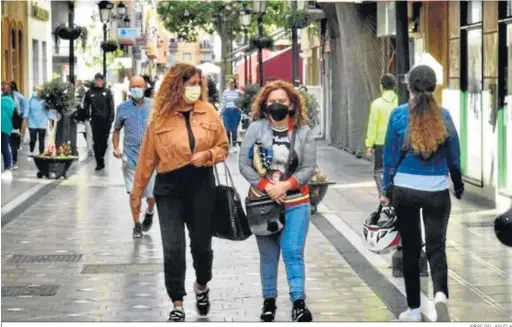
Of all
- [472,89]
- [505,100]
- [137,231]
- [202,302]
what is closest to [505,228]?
[202,302]

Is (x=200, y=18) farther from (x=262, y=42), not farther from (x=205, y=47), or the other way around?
(x=205, y=47)

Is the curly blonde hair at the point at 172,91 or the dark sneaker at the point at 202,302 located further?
the dark sneaker at the point at 202,302

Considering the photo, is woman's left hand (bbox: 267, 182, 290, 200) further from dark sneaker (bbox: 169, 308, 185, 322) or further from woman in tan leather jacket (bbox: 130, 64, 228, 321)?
dark sneaker (bbox: 169, 308, 185, 322)

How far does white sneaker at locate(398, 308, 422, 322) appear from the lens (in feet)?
29.7

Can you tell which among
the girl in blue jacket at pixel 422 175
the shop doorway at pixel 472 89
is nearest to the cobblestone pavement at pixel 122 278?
the girl in blue jacket at pixel 422 175

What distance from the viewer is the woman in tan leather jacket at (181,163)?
9.16 metres

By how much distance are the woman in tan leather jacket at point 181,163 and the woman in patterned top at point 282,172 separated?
0.30m

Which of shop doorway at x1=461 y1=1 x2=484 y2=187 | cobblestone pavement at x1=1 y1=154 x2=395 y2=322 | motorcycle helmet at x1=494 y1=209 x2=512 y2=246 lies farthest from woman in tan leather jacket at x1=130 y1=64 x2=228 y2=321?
shop doorway at x1=461 y1=1 x2=484 y2=187

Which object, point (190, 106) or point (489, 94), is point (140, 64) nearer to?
point (489, 94)

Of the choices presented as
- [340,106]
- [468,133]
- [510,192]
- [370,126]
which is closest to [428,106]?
[370,126]

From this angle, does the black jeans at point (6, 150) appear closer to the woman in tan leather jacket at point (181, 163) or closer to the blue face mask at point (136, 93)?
the blue face mask at point (136, 93)

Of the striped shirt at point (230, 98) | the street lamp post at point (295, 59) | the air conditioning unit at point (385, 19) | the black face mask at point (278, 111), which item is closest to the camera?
the black face mask at point (278, 111)

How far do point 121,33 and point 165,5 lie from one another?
1848 centimetres

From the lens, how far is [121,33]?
56656 millimetres
